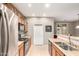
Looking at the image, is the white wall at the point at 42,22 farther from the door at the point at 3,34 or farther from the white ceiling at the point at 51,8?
the door at the point at 3,34

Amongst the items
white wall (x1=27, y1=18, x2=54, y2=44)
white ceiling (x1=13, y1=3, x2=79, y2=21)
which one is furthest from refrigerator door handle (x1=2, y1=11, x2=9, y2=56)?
white wall (x1=27, y1=18, x2=54, y2=44)

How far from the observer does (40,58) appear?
95 centimetres

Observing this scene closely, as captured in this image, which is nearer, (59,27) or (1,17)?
(1,17)

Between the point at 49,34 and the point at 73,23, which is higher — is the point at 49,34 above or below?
below

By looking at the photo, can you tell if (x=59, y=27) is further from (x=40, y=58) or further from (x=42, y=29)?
(x=40, y=58)

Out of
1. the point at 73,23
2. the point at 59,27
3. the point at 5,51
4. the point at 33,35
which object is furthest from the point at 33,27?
the point at 5,51

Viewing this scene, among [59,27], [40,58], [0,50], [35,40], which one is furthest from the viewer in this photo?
[59,27]

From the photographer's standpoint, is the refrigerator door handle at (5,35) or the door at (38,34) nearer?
the refrigerator door handle at (5,35)

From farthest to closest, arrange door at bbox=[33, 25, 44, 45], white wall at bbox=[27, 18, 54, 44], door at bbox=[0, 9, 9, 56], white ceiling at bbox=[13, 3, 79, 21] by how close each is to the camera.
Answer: white wall at bbox=[27, 18, 54, 44]
door at bbox=[33, 25, 44, 45]
white ceiling at bbox=[13, 3, 79, 21]
door at bbox=[0, 9, 9, 56]

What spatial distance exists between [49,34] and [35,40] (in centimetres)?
129

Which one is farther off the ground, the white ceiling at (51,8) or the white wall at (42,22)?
the white ceiling at (51,8)

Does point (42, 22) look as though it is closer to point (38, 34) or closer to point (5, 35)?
point (38, 34)

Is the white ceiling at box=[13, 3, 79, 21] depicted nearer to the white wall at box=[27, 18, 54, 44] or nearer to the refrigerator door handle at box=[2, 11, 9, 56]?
the white wall at box=[27, 18, 54, 44]

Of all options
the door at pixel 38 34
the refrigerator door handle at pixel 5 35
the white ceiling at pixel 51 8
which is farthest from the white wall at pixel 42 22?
the refrigerator door handle at pixel 5 35
